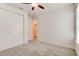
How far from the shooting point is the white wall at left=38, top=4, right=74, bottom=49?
1866 millimetres

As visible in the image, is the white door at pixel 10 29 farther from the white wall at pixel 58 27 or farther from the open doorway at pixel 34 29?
the white wall at pixel 58 27

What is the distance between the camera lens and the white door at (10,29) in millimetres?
2115

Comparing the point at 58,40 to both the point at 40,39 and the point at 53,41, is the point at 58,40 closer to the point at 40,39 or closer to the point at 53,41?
the point at 53,41

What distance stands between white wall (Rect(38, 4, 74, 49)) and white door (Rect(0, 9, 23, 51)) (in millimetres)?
475

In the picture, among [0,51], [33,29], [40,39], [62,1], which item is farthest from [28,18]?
[0,51]

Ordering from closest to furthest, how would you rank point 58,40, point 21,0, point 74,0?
point 74,0, point 21,0, point 58,40

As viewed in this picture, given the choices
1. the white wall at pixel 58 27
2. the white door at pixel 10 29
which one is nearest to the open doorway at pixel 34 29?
the white wall at pixel 58 27

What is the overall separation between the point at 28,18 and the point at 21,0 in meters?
0.58

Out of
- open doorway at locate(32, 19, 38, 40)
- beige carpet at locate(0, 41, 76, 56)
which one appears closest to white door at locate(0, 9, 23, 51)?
beige carpet at locate(0, 41, 76, 56)

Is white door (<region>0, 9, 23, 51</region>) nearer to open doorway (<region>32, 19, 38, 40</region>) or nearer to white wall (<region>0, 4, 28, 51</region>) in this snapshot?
white wall (<region>0, 4, 28, 51</region>)

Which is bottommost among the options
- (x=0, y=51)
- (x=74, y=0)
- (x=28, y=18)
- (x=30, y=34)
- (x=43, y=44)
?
(x=0, y=51)

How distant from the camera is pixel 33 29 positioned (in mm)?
2068

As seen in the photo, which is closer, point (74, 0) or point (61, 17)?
point (74, 0)

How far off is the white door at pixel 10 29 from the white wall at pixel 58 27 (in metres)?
0.47
